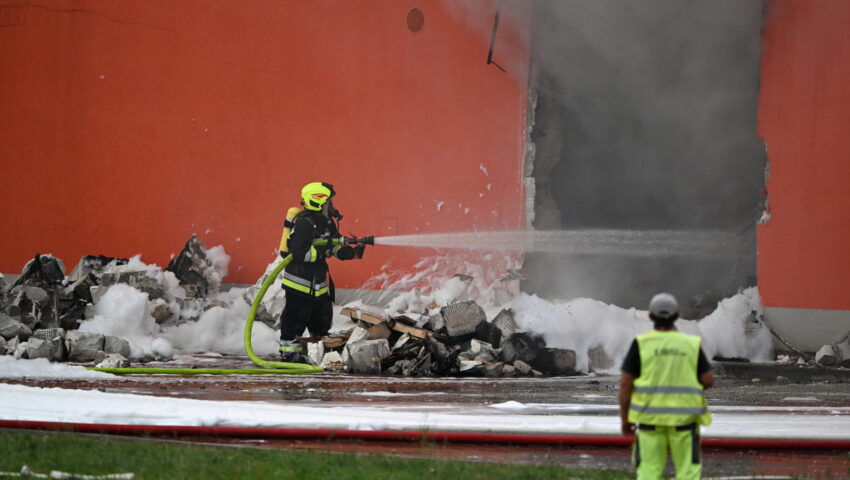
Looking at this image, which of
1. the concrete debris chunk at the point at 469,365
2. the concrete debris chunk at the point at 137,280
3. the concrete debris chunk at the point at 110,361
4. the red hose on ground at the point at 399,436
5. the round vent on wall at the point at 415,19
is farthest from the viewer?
the round vent on wall at the point at 415,19

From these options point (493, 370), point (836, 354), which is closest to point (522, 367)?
point (493, 370)

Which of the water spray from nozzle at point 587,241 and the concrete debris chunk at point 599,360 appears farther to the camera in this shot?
the water spray from nozzle at point 587,241

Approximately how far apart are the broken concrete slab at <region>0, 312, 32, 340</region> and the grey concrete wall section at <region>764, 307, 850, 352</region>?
7361 mm

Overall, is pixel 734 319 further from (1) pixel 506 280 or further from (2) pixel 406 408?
(2) pixel 406 408

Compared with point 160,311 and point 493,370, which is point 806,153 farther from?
point 160,311

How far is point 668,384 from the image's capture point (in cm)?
425

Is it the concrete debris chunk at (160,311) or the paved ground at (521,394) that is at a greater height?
the concrete debris chunk at (160,311)

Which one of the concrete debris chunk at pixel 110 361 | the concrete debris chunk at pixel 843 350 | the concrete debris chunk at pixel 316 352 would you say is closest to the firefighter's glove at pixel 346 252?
the concrete debris chunk at pixel 316 352

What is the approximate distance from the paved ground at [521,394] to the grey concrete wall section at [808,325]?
66 cm

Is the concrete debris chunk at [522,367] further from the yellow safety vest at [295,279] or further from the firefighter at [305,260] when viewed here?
the yellow safety vest at [295,279]

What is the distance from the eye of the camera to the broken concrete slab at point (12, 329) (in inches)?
404

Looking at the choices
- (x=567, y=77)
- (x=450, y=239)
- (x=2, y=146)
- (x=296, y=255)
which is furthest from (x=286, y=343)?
(x=2, y=146)

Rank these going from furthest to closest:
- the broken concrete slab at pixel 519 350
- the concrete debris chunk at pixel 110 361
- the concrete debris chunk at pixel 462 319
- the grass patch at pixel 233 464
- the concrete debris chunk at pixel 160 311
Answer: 1. the concrete debris chunk at pixel 160 311
2. the concrete debris chunk at pixel 462 319
3. the broken concrete slab at pixel 519 350
4. the concrete debris chunk at pixel 110 361
5. the grass patch at pixel 233 464

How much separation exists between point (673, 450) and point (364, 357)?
5.68 meters
